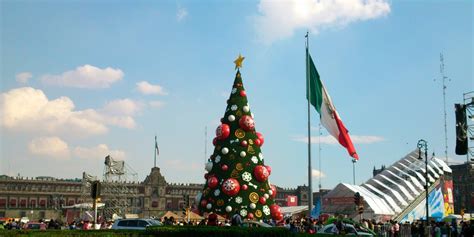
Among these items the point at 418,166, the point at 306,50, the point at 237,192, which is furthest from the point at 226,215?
the point at 418,166

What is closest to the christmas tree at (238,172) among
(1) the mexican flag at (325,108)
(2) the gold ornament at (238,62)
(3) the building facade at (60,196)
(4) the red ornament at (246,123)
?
(4) the red ornament at (246,123)

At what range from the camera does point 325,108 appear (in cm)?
2544

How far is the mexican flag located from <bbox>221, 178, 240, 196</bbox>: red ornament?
7397 mm

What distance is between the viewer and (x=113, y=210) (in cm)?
7531

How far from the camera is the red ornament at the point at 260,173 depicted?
101ft

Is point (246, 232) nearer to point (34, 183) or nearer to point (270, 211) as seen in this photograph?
point (270, 211)

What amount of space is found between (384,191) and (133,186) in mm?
78645

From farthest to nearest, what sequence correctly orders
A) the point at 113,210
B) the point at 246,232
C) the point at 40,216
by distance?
the point at 40,216, the point at 113,210, the point at 246,232

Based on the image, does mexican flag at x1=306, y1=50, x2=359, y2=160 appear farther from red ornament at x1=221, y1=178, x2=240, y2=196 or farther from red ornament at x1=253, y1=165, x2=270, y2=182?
red ornament at x1=221, y1=178, x2=240, y2=196

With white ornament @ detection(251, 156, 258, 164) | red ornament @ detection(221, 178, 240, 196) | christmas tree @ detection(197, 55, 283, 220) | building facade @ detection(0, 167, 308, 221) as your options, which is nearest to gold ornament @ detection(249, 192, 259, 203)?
christmas tree @ detection(197, 55, 283, 220)

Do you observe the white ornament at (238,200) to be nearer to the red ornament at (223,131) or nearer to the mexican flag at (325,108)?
the red ornament at (223,131)

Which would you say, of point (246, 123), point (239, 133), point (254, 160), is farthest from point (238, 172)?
point (246, 123)

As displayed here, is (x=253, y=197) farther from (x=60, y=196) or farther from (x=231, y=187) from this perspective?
(x=60, y=196)

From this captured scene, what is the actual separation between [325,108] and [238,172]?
→ 7757 millimetres
